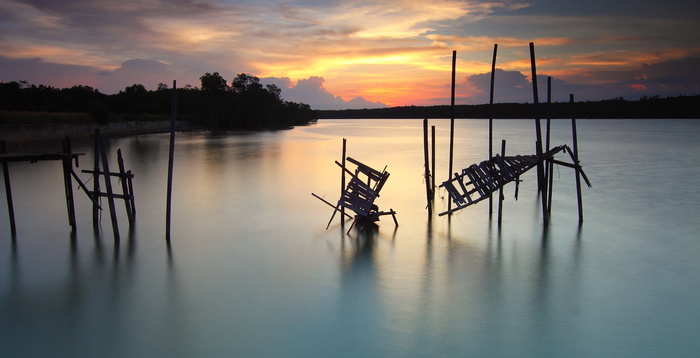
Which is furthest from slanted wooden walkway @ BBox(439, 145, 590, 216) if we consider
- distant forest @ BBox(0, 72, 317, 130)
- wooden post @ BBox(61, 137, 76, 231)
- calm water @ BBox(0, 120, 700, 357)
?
distant forest @ BBox(0, 72, 317, 130)

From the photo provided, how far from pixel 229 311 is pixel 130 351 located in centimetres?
165

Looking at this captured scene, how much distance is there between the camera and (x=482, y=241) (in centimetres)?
1187

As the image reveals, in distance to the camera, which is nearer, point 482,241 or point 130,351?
point 130,351

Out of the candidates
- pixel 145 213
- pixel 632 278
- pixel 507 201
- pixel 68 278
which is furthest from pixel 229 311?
pixel 507 201

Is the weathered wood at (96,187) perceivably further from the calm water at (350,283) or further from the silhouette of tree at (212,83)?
the silhouette of tree at (212,83)

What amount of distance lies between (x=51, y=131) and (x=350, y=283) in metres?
38.6

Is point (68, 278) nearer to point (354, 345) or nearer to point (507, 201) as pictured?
point (354, 345)

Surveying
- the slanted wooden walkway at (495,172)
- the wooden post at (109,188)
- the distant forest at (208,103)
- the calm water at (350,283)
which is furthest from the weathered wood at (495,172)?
the distant forest at (208,103)

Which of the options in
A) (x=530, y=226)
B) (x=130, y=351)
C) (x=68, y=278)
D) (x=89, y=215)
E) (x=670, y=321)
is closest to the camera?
(x=130, y=351)

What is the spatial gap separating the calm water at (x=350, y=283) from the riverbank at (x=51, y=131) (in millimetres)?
11545

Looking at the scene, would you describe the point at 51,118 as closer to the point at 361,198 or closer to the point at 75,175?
the point at 75,175

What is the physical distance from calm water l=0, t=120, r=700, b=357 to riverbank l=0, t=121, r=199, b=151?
37.9 ft

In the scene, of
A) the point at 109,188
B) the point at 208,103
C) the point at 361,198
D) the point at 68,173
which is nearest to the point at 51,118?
the point at 68,173

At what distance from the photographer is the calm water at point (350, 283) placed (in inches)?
272
